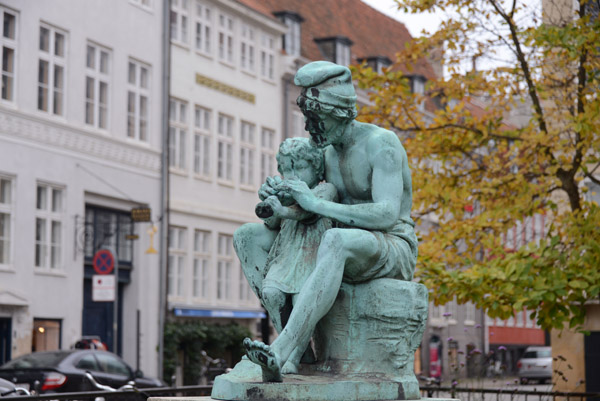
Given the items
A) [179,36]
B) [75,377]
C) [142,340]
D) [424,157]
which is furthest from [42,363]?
[179,36]

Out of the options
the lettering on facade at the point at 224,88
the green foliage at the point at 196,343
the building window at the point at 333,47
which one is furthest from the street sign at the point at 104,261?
the building window at the point at 333,47

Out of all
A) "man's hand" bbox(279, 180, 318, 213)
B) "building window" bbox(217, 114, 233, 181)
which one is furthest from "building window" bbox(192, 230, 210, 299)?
"man's hand" bbox(279, 180, 318, 213)

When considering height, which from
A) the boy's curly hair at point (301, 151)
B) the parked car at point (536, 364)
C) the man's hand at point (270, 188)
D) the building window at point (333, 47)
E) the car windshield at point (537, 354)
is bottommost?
the parked car at point (536, 364)

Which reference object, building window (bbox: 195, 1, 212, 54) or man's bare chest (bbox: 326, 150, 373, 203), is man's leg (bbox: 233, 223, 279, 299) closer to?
man's bare chest (bbox: 326, 150, 373, 203)

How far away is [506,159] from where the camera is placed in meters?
16.5

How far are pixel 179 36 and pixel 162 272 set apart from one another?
689cm

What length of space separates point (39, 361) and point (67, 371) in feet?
2.97

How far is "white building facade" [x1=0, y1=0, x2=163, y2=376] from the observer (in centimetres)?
2911

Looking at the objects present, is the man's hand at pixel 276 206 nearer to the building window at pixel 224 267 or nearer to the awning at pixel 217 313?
the awning at pixel 217 313

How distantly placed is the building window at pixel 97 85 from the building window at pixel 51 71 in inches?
42.8

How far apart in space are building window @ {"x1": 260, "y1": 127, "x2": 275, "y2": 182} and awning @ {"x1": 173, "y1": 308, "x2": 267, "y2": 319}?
4.60 meters

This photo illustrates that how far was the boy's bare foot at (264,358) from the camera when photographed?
5.64 m

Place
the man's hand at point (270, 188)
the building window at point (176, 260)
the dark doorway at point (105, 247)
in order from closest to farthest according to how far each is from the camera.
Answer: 1. the man's hand at point (270, 188)
2. the dark doorway at point (105, 247)
3. the building window at point (176, 260)

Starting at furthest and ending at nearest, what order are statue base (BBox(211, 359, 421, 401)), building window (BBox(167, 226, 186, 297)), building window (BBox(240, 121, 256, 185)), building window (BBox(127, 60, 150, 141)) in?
building window (BBox(240, 121, 256, 185))
building window (BBox(167, 226, 186, 297))
building window (BBox(127, 60, 150, 141))
statue base (BBox(211, 359, 421, 401))
